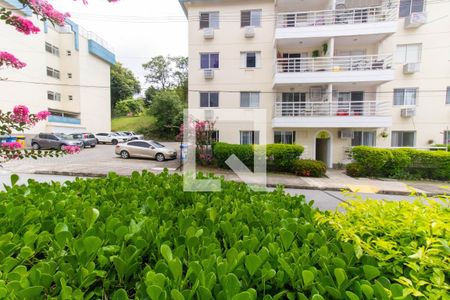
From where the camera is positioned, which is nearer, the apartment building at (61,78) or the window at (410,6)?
the window at (410,6)

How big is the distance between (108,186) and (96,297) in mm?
1882

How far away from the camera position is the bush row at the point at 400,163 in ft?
42.1

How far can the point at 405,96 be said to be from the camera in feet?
51.0

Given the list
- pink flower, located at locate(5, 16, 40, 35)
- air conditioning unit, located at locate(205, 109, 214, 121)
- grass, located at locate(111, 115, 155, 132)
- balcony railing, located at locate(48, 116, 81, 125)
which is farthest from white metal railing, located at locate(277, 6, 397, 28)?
grass, located at locate(111, 115, 155, 132)

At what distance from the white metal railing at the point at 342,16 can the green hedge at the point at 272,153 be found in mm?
7792

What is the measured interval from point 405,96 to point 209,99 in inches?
495

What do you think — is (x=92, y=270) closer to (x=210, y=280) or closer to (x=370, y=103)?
(x=210, y=280)

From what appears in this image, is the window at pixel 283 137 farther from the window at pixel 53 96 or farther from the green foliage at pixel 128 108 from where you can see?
the green foliage at pixel 128 108

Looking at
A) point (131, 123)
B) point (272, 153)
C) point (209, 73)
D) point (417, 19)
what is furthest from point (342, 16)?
point (131, 123)

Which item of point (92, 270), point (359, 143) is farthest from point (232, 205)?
point (359, 143)

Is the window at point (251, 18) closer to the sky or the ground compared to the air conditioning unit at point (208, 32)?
closer to the sky

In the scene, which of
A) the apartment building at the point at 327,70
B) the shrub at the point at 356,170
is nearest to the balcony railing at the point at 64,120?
the apartment building at the point at 327,70

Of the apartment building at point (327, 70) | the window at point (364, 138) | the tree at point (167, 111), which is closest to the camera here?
the apartment building at point (327, 70)

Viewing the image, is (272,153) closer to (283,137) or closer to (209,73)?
(283,137)
